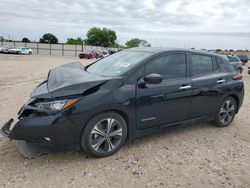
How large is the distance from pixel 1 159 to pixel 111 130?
4.94 feet

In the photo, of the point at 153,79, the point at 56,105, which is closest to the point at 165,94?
the point at 153,79

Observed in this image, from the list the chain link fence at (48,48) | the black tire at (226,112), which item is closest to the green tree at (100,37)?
the chain link fence at (48,48)

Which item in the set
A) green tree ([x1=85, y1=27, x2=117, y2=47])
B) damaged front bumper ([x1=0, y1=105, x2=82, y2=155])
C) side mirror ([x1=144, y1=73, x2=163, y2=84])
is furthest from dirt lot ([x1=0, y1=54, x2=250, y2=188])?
green tree ([x1=85, y1=27, x2=117, y2=47])

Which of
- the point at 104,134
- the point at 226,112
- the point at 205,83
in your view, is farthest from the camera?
the point at 226,112

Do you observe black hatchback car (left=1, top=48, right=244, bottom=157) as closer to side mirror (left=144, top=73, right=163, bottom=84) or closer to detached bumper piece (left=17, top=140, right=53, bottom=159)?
side mirror (left=144, top=73, right=163, bottom=84)

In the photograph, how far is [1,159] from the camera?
3346mm

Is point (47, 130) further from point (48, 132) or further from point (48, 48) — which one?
point (48, 48)

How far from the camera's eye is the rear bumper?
3043 mm

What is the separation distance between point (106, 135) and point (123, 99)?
551 millimetres

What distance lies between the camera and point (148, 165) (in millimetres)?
3389

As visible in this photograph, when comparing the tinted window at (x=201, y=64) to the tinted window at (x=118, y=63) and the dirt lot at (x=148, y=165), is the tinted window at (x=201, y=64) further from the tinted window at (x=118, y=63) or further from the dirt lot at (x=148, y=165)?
the dirt lot at (x=148, y=165)

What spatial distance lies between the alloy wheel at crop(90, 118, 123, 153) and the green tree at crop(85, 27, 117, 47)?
8689cm

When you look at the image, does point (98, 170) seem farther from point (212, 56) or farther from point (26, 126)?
point (212, 56)

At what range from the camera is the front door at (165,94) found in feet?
12.1
